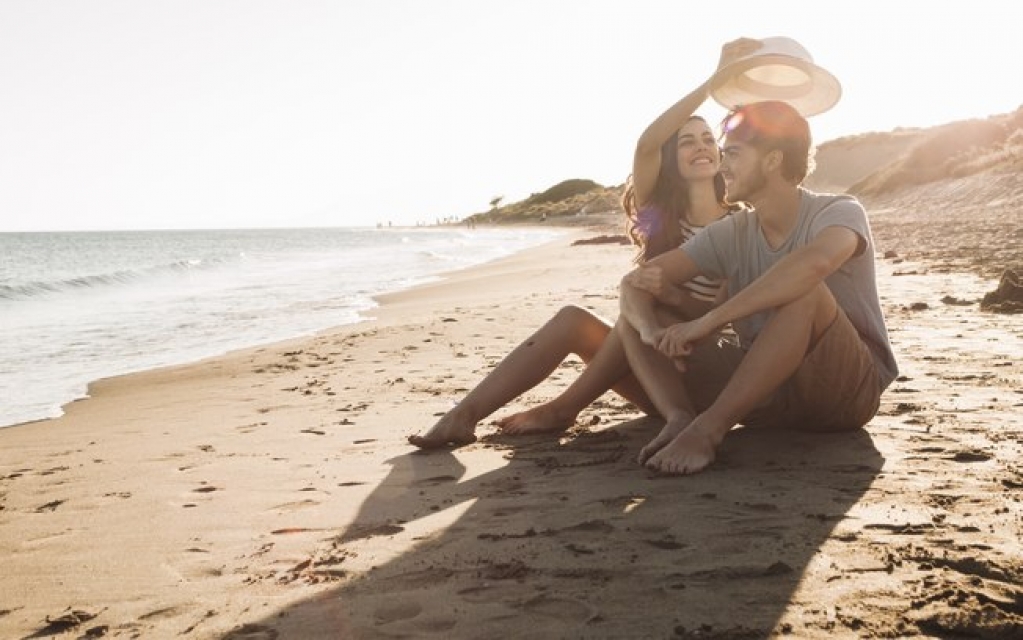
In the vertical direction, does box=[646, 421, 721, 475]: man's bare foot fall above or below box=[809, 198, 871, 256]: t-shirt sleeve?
below

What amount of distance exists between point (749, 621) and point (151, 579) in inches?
69.7

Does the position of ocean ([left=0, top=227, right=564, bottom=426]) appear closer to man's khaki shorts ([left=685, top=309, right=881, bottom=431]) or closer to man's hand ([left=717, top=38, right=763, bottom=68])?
man's khaki shorts ([left=685, top=309, right=881, bottom=431])

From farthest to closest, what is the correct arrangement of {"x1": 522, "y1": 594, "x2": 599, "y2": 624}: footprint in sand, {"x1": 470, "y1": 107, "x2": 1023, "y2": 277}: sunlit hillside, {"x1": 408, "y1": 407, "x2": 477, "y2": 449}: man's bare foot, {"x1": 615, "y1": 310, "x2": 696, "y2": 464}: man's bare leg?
{"x1": 470, "y1": 107, "x2": 1023, "y2": 277}: sunlit hillside
{"x1": 408, "y1": 407, "x2": 477, "y2": 449}: man's bare foot
{"x1": 615, "y1": 310, "x2": 696, "y2": 464}: man's bare leg
{"x1": 522, "y1": 594, "x2": 599, "y2": 624}: footprint in sand

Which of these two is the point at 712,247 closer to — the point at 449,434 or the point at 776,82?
the point at 776,82

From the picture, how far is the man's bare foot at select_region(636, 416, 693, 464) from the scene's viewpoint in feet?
11.7

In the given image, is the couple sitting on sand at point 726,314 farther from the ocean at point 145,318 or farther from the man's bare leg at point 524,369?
the ocean at point 145,318

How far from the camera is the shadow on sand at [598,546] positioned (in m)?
2.19

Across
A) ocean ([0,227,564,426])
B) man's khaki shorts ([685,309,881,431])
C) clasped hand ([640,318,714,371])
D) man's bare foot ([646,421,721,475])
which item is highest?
clasped hand ([640,318,714,371])

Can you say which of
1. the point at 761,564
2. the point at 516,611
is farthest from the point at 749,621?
the point at 516,611

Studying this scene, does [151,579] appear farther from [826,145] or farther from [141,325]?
[826,145]

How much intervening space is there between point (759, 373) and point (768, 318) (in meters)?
0.33

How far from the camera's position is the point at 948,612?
2.08 meters

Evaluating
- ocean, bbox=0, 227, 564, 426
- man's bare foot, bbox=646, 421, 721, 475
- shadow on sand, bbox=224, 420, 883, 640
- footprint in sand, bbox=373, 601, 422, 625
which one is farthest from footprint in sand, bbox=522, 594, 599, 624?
ocean, bbox=0, 227, 564, 426

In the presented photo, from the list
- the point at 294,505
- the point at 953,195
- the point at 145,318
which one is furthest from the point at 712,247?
the point at 953,195
